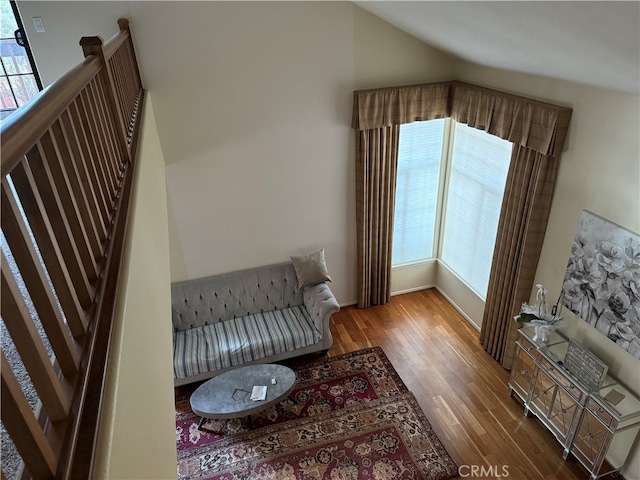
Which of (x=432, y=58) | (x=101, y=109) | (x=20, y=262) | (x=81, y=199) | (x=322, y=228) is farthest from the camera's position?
(x=322, y=228)

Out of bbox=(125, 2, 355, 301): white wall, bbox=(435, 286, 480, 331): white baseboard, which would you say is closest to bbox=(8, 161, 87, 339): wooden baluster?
bbox=(125, 2, 355, 301): white wall

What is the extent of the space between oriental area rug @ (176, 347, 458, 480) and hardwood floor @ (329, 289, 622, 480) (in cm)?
22

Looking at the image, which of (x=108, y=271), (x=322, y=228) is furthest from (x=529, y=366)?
(x=108, y=271)

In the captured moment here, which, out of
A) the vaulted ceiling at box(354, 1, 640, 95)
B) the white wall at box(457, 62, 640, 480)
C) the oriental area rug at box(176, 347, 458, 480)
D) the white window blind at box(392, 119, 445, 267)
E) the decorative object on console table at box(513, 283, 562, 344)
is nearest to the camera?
the vaulted ceiling at box(354, 1, 640, 95)

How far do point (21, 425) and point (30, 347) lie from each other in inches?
4.9

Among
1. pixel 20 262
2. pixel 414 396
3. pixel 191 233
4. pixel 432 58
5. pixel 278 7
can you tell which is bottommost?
pixel 414 396

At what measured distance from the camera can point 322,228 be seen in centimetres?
497

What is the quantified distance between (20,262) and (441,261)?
17.2ft

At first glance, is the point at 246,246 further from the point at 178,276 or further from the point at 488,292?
the point at 488,292

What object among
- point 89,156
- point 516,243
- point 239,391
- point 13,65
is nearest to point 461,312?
point 516,243

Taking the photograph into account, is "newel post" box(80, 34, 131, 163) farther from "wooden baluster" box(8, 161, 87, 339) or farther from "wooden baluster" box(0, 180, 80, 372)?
"wooden baluster" box(0, 180, 80, 372)

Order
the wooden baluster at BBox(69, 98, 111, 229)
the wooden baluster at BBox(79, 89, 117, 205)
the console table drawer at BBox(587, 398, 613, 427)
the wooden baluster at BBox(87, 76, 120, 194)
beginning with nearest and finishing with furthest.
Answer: the wooden baluster at BBox(69, 98, 111, 229) < the wooden baluster at BBox(79, 89, 117, 205) < the wooden baluster at BBox(87, 76, 120, 194) < the console table drawer at BBox(587, 398, 613, 427)

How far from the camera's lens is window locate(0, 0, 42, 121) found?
353 cm

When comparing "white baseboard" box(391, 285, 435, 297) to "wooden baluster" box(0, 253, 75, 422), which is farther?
"white baseboard" box(391, 285, 435, 297)
